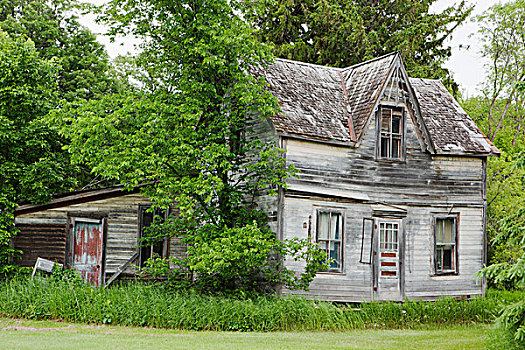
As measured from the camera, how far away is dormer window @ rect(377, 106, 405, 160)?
2073 centimetres

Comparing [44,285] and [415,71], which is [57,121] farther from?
[415,71]

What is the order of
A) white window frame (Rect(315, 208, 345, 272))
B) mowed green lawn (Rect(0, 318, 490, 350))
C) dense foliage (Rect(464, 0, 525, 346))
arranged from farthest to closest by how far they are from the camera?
dense foliage (Rect(464, 0, 525, 346)) → white window frame (Rect(315, 208, 345, 272)) → mowed green lawn (Rect(0, 318, 490, 350))

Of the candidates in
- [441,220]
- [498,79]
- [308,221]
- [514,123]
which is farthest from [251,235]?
[514,123]

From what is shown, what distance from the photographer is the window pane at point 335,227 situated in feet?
64.0

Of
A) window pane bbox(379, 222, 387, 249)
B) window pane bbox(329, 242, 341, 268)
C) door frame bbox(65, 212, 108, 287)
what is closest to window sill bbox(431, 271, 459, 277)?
window pane bbox(379, 222, 387, 249)

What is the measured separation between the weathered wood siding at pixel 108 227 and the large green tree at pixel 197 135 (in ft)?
9.88

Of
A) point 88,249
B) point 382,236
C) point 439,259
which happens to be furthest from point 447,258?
point 88,249

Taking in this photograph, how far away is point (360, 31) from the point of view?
3309cm

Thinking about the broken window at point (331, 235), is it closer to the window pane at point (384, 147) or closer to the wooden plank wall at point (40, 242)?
the window pane at point (384, 147)

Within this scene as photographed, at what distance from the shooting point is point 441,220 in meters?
21.4

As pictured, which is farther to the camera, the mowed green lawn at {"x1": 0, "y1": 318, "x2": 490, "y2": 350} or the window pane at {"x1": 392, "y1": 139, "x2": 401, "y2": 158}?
the window pane at {"x1": 392, "y1": 139, "x2": 401, "y2": 158}

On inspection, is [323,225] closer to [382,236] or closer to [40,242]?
[382,236]

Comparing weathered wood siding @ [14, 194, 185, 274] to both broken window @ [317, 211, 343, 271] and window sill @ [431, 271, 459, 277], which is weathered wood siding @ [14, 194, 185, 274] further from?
window sill @ [431, 271, 459, 277]

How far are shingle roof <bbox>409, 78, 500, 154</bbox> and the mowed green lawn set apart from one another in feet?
24.2
